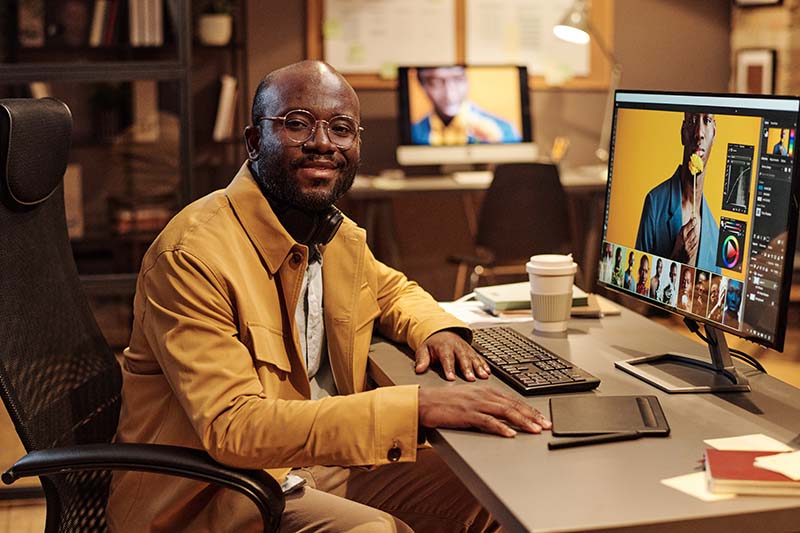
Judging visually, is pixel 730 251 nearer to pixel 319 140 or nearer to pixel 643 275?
pixel 643 275

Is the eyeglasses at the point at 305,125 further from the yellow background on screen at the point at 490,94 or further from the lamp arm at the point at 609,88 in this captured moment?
the lamp arm at the point at 609,88

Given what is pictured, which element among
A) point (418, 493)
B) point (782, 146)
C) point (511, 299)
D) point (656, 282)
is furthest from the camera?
point (511, 299)

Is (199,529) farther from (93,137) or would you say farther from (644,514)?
(93,137)

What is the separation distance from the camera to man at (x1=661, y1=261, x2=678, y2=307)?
1.85 metres

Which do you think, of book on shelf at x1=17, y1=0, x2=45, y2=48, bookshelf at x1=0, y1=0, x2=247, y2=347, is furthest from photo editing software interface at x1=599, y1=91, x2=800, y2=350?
book on shelf at x1=17, y1=0, x2=45, y2=48

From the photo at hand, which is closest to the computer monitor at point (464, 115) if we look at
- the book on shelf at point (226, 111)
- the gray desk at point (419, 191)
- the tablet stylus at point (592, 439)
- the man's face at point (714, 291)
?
the gray desk at point (419, 191)

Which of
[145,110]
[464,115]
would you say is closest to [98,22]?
[145,110]

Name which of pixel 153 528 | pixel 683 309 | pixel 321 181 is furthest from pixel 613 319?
pixel 153 528

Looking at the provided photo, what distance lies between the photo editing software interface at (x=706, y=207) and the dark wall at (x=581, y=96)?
3.45 metres

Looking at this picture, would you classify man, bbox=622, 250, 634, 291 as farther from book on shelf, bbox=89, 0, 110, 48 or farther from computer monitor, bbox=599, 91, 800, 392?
book on shelf, bbox=89, 0, 110, 48

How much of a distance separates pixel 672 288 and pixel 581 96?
396cm

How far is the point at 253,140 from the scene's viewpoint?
1.92m

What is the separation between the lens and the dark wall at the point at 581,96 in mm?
5469

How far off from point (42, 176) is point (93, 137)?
3429 millimetres
